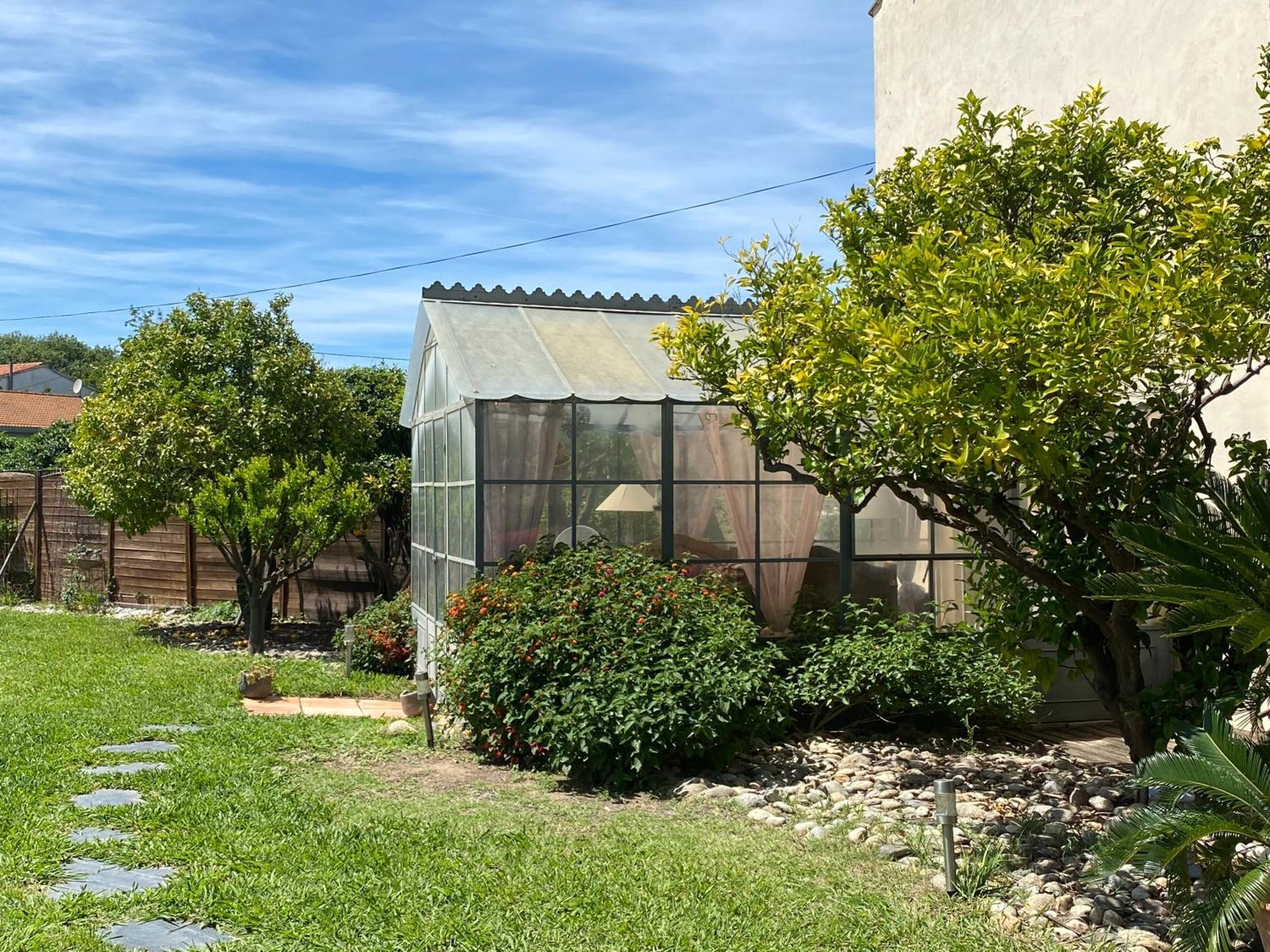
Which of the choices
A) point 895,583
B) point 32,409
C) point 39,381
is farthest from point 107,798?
point 39,381

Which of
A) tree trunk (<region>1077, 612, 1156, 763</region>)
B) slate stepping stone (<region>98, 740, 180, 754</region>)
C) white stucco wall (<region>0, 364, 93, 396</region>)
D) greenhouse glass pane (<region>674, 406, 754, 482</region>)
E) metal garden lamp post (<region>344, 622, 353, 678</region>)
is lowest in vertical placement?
slate stepping stone (<region>98, 740, 180, 754</region>)

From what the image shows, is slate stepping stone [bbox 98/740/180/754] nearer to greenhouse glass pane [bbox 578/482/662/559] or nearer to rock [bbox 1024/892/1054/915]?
greenhouse glass pane [bbox 578/482/662/559]

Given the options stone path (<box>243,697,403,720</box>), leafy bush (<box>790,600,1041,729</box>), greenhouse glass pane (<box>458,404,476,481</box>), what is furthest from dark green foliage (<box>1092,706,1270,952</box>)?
stone path (<box>243,697,403,720</box>)

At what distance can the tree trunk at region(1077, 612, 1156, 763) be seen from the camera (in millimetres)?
6094

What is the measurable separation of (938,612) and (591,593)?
321 cm

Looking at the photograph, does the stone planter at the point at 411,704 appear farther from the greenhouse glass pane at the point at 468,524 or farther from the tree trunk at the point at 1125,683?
the tree trunk at the point at 1125,683

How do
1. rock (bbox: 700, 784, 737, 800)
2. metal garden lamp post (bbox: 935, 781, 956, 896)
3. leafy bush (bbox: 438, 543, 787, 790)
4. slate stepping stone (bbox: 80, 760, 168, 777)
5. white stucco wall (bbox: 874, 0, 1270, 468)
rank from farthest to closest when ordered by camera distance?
white stucco wall (bbox: 874, 0, 1270, 468)
slate stepping stone (bbox: 80, 760, 168, 777)
leafy bush (bbox: 438, 543, 787, 790)
rock (bbox: 700, 784, 737, 800)
metal garden lamp post (bbox: 935, 781, 956, 896)

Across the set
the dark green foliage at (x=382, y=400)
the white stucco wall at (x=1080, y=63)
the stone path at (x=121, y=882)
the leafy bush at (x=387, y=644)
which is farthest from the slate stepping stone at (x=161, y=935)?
the dark green foliage at (x=382, y=400)

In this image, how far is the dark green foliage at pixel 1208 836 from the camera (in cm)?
403

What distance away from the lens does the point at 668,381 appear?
30.6ft

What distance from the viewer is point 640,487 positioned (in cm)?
909

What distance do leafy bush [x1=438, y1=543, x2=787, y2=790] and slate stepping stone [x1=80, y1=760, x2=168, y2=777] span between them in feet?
6.89

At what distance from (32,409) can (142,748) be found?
43.2 metres

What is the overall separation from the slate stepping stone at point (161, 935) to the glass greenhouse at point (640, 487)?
4.38 meters
